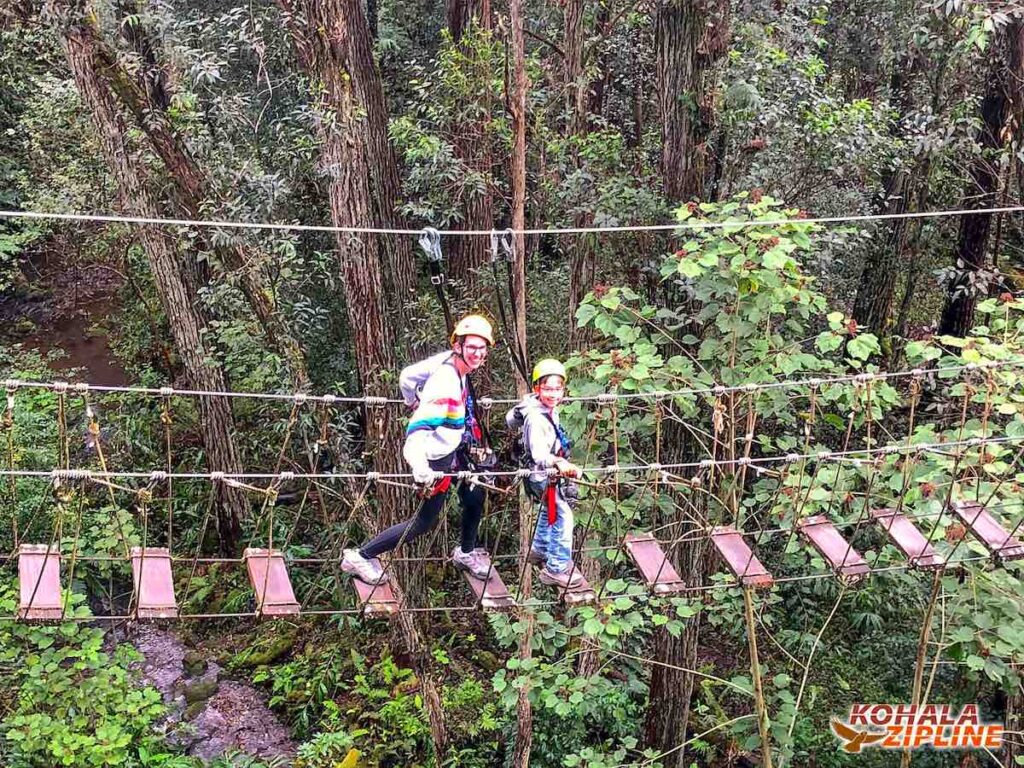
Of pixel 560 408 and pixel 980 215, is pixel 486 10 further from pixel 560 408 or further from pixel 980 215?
pixel 980 215

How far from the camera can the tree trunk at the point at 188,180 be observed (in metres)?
5.11

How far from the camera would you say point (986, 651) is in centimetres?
380

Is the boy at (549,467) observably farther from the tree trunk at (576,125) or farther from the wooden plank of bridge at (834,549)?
the tree trunk at (576,125)

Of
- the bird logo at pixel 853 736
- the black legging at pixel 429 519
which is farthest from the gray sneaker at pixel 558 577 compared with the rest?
the bird logo at pixel 853 736

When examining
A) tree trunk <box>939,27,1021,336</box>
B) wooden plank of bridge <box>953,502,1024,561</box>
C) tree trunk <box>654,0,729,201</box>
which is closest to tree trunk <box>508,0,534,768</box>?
tree trunk <box>654,0,729,201</box>

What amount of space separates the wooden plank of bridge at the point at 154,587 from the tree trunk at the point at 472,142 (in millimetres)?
2937

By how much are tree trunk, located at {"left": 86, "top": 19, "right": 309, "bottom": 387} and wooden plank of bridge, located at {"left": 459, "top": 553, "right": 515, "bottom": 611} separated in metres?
2.49

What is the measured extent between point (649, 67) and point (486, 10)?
2.04 metres

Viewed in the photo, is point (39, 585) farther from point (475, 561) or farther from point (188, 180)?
point (188, 180)

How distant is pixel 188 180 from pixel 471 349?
298 centimetres

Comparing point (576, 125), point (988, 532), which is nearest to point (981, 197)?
point (576, 125)

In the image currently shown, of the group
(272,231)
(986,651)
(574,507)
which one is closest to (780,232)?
(574,507)

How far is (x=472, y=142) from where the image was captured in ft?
19.2

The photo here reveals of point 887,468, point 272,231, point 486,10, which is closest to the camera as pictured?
point 887,468
